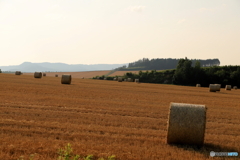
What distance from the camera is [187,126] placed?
344 inches

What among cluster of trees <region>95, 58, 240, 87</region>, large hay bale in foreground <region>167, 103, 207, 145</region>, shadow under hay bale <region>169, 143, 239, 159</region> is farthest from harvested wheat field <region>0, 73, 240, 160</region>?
cluster of trees <region>95, 58, 240, 87</region>

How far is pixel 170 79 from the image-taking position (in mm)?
84250

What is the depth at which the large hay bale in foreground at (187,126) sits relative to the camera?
8.69 m

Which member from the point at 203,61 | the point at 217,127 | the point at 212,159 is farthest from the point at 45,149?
the point at 203,61

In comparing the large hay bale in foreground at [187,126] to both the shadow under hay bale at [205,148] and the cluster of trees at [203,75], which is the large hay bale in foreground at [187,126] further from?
the cluster of trees at [203,75]

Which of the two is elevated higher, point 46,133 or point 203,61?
point 203,61

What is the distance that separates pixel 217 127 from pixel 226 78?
64.2 m

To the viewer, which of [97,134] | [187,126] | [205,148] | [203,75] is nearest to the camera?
[205,148]

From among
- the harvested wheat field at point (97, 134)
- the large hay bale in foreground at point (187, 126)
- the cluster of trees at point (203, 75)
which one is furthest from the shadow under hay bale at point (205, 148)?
the cluster of trees at point (203, 75)

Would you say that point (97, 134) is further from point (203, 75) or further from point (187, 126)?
point (203, 75)

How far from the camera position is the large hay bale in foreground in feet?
28.5

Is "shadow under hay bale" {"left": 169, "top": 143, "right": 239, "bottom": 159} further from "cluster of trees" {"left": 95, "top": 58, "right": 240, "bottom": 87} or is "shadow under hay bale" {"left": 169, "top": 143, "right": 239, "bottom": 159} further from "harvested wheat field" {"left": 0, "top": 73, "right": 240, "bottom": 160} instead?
"cluster of trees" {"left": 95, "top": 58, "right": 240, "bottom": 87}

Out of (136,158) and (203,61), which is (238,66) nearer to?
(136,158)

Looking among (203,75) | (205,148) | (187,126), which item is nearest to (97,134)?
(187,126)
